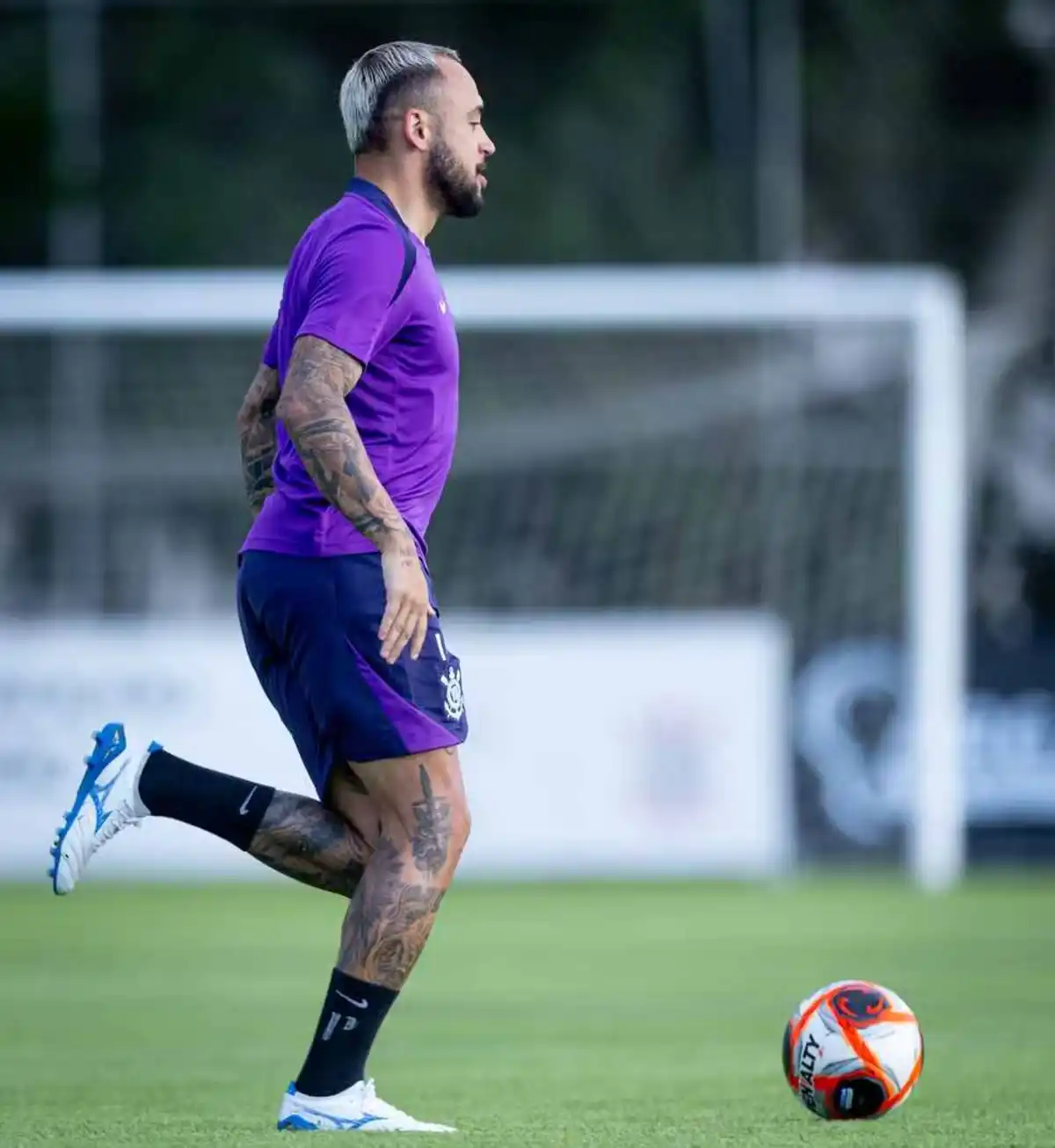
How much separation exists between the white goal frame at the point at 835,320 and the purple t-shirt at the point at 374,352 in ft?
29.1

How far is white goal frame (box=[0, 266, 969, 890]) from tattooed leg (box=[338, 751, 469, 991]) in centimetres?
893

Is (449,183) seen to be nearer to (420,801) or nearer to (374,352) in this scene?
(374,352)

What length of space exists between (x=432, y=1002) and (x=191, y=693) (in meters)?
5.36

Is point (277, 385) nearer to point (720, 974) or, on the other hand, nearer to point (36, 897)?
point (720, 974)

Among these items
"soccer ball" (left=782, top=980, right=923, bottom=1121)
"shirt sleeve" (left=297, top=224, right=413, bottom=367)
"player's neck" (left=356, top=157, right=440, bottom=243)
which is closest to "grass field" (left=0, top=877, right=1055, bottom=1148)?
"soccer ball" (left=782, top=980, right=923, bottom=1121)

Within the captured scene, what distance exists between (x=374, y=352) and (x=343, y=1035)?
4.79 feet

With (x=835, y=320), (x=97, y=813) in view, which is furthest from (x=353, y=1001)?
(x=835, y=320)

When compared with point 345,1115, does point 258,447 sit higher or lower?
higher

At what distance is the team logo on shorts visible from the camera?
18.1 ft

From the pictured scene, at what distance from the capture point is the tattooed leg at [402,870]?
547 centimetres

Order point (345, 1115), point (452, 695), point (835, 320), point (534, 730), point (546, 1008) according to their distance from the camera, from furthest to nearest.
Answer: point (835, 320) < point (534, 730) < point (546, 1008) < point (452, 695) < point (345, 1115)

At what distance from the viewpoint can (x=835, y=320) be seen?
601 inches

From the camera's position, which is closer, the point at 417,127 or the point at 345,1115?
the point at 345,1115

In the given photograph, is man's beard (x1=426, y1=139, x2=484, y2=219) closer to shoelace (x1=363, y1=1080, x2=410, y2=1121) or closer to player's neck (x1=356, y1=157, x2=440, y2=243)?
player's neck (x1=356, y1=157, x2=440, y2=243)
